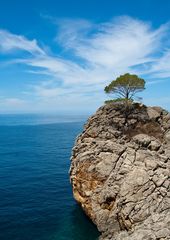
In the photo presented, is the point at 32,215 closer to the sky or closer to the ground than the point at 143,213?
closer to the ground

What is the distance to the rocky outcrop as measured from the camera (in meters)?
44.6

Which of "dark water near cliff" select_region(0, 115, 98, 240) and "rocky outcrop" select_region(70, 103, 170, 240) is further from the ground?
"rocky outcrop" select_region(70, 103, 170, 240)

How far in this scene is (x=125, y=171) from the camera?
4984 cm

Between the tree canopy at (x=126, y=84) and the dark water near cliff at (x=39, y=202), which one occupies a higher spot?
the tree canopy at (x=126, y=84)

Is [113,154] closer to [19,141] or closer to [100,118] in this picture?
[100,118]

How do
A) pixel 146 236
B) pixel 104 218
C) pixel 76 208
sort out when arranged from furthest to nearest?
pixel 76 208 → pixel 104 218 → pixel 146 236

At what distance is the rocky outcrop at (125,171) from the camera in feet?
146

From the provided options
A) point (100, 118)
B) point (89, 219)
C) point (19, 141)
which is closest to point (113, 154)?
point (100, 118)

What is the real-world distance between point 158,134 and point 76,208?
78.7 ft

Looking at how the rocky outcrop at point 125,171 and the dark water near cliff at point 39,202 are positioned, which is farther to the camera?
the dark water near cliff at point 39,202

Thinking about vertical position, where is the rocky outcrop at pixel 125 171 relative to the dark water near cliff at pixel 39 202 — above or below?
above

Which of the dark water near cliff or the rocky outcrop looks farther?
the dark water near cliff

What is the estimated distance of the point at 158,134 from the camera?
197ft

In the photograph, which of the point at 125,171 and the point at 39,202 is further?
the point at 39,202
